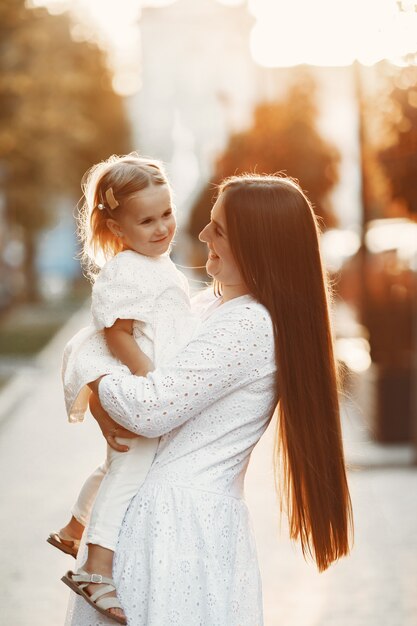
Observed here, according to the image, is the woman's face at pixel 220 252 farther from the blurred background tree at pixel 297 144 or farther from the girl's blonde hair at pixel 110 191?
the blurred background tree at pixel 297 144

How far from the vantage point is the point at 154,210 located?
324 centimetres

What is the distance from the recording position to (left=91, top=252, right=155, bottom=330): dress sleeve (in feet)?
10.4

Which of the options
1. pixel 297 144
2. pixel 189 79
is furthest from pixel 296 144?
pixel 189 79

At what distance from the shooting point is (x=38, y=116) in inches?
1034

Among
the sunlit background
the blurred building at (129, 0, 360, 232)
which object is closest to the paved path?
the sunlit background

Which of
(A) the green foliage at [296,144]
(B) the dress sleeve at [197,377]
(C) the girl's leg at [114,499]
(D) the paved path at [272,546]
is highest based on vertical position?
(B) the dress sleeve at [197,377]

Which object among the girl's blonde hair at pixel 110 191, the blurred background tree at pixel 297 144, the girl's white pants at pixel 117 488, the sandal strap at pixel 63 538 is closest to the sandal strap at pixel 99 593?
the girl's white pants at pixel 117 488

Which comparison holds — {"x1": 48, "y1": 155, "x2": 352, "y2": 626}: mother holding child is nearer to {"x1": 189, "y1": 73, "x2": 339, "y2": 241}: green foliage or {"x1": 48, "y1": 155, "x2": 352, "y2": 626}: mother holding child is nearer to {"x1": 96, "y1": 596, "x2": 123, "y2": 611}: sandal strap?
{"x1": 96, "y1": 596, "x2": 123, "y2": 611}: sandal strap

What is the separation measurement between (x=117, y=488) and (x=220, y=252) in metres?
0.65

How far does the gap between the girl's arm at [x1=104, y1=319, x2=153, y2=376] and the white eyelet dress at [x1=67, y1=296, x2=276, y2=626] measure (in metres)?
0.06

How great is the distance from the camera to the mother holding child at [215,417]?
118 inches

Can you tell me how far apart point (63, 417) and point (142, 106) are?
2818 inches

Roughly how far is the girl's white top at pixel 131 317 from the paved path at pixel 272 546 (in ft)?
4.40

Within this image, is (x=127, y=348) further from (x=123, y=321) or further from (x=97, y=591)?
(x=97, y=591)
